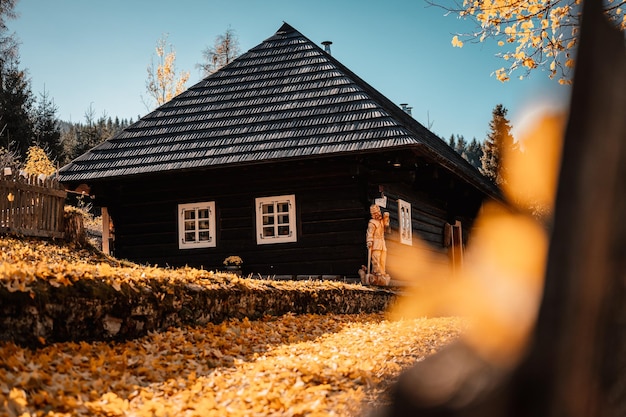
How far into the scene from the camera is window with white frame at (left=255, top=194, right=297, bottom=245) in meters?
14.5

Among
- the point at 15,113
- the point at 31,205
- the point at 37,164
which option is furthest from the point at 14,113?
the point at 31,205

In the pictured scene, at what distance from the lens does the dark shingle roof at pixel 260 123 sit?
46.2ft

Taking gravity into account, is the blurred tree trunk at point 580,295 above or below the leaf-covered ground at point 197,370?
above

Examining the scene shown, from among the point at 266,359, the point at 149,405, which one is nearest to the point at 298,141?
the point at 266,359

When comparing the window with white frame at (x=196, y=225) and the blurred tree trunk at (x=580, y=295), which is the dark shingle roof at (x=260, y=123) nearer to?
the window with white frame at (x=196, y=225)

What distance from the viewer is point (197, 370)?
5520 millimetres

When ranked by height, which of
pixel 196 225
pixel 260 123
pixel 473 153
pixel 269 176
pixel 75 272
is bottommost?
pixel 75 272

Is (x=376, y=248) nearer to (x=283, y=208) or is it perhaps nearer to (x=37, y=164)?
(x=283, y=208)

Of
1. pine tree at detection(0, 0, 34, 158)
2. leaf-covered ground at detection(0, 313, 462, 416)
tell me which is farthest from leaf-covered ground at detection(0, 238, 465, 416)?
pine tree at detection(0, 0, 34, 158)

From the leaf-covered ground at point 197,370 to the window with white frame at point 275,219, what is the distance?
6857 millimetres

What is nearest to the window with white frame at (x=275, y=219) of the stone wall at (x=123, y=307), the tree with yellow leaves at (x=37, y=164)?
the stone wall at (x=123, y=307)

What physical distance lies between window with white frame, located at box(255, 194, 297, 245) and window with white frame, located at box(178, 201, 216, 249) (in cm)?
122

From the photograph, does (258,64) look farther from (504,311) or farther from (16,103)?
(16,103)

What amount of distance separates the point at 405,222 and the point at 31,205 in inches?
341
